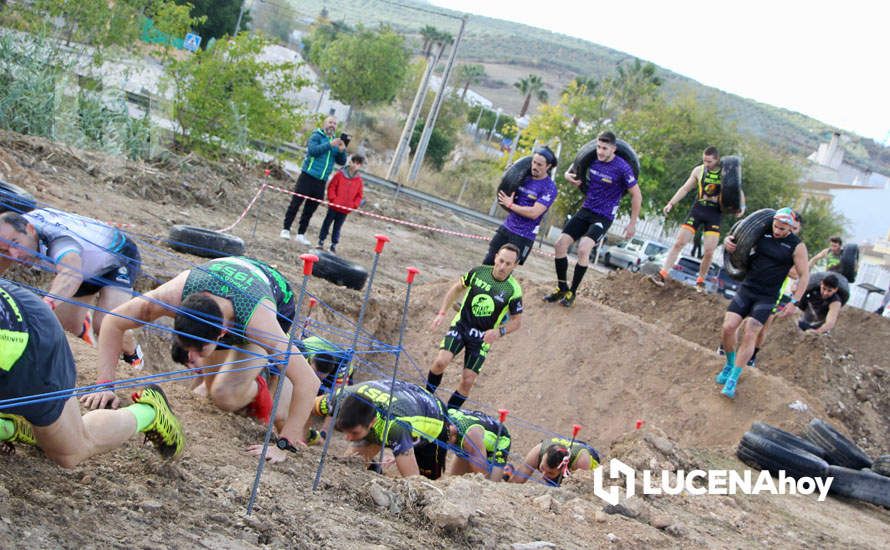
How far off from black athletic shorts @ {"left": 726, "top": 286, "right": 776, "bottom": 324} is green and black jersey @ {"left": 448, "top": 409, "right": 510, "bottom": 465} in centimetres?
368

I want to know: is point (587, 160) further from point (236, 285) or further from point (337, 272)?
point (236, 285)

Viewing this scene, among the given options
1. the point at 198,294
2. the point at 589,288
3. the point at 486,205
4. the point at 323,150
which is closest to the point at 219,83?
the point at 323,150

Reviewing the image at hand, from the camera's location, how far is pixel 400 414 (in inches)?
227

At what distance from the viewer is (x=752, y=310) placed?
947 centimetres

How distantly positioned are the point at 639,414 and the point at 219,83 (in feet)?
35.7

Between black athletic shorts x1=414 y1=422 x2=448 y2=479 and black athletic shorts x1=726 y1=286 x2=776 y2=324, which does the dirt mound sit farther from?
black athletic shorts x1=414 y1=422 x2=448 y2=479

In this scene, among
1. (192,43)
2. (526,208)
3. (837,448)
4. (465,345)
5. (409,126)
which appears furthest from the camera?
(409,126)

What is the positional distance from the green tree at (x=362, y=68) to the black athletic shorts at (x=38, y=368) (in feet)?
203

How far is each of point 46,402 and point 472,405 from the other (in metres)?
7.44

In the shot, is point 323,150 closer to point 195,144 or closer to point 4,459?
point 195,144

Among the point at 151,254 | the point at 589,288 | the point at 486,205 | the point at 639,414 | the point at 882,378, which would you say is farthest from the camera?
the point at 486,205

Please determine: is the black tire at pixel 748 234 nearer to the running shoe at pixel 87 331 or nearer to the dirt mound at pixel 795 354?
the dirt mound at pixel 795 354

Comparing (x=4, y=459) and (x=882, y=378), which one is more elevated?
(x=882, y=378)

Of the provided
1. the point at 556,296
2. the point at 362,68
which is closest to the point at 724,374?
the point at 556,296
